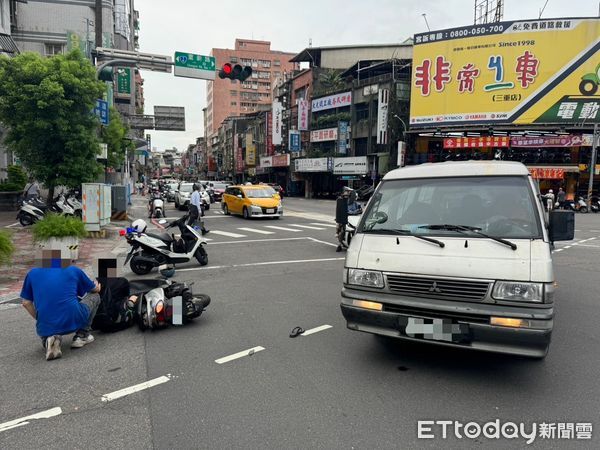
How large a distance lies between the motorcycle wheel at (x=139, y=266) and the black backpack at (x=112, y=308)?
11.7 ft

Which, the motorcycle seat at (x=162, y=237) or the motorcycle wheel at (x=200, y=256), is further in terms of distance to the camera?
the motorcycle wheel at (x=200, y=256)

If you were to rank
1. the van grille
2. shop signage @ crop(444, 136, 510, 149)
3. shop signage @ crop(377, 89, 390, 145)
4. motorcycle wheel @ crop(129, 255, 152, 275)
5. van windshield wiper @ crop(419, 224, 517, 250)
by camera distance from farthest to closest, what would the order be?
shop signage @ crop(377, 89, 390, 145)
shop signage @ crop(444, 136, 510, 149)
motorcycle wheel @ crop(129, 255, 152, 275)
van windshield wiper @ crop(419, 224, 517, 250)
the van grille

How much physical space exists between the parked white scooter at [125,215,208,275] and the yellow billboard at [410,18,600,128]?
2867 centimetres

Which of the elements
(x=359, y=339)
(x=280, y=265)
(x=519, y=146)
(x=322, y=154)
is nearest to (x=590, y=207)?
(x=519, y=146)

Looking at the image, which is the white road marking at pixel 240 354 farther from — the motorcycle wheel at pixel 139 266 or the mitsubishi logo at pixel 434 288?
the motorcycle wheel at pixel 139 266

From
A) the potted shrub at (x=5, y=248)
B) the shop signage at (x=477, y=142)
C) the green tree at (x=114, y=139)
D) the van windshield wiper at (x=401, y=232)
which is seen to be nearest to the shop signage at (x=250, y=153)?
the shop signage at (x=477, y=142)

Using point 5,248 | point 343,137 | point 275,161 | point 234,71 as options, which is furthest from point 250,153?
point 5,248

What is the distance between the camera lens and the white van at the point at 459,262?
11.8 ft

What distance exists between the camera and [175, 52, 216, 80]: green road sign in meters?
15.7

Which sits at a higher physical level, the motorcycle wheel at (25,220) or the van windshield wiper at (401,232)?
the van windshield wiper at (401,232)

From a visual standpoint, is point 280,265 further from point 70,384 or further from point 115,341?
point 70,384

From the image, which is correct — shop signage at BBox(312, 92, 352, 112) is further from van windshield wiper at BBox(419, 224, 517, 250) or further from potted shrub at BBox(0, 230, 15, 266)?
van windshield wiper at BBox(419, 224, 517, 250)

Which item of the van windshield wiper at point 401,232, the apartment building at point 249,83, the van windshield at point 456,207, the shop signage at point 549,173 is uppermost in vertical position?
the apartment building at point 249,83

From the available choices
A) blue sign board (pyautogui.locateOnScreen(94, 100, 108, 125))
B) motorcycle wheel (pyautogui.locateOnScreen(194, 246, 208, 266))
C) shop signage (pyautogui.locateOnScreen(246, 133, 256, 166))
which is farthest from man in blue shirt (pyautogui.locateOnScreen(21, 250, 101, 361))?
shop signage (pyautogui.locateOnScreen(246, 133, 256, 166))
